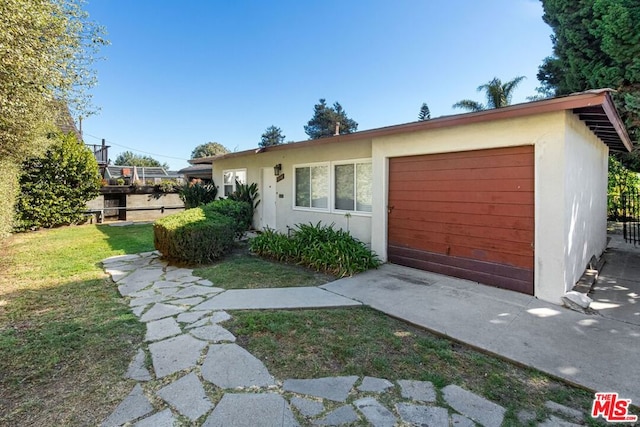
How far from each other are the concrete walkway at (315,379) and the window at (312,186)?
3.13 meters

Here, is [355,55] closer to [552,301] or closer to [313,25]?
[313,25]

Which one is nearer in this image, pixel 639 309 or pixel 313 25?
pixel 639 309

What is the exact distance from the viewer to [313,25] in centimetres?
1153

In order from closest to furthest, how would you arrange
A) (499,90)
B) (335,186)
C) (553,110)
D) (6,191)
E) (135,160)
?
(553,110) < (335,186) < (6,191) < (499,90) < (135,160)

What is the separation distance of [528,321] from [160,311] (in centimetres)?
439

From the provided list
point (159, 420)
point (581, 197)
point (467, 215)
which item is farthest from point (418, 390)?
point (581, 197)

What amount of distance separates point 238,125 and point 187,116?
6405 mm

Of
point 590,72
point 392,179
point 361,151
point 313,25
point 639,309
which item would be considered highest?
point 313,25

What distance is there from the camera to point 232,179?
37.5ft

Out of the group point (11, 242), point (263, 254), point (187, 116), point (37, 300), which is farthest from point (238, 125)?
point (37, 300)

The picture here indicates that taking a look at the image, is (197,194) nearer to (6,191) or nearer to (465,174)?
(6,191)

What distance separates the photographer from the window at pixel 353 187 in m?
6.82

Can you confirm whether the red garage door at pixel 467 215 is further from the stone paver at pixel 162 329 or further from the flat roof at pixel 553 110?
the stone paver at pixel 162 329

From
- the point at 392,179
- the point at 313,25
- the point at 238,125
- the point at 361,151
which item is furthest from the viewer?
the point at 238,125
